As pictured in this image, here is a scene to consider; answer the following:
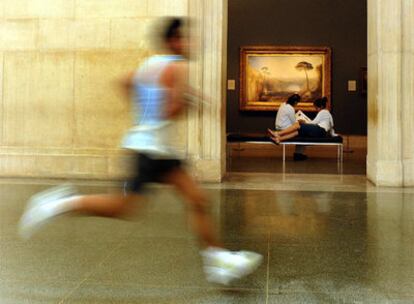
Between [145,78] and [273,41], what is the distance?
50.9 ft

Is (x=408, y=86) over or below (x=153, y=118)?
over

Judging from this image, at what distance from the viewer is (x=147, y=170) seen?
364 centimetres

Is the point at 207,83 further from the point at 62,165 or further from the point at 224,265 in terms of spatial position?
the point at 224,265

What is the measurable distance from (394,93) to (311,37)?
9892mm

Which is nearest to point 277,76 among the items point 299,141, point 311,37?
point 311,37

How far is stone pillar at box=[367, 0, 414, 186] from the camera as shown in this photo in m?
9.05

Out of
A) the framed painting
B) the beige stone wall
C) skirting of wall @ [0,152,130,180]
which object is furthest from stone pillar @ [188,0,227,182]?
the framed painting

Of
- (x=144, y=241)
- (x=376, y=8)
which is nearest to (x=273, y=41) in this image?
(x=376, y=8)

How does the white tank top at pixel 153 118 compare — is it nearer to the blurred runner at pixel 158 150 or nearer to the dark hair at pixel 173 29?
the blurred runner at pixel 158 150

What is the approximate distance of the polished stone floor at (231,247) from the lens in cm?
365

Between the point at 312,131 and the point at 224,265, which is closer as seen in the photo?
the point at 224,265

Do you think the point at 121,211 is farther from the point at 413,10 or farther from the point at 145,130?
the point at 413,10

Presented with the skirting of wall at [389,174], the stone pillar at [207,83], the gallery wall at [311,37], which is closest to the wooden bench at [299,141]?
the stone pillar at [207,83]

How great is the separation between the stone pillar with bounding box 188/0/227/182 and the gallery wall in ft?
30.8
